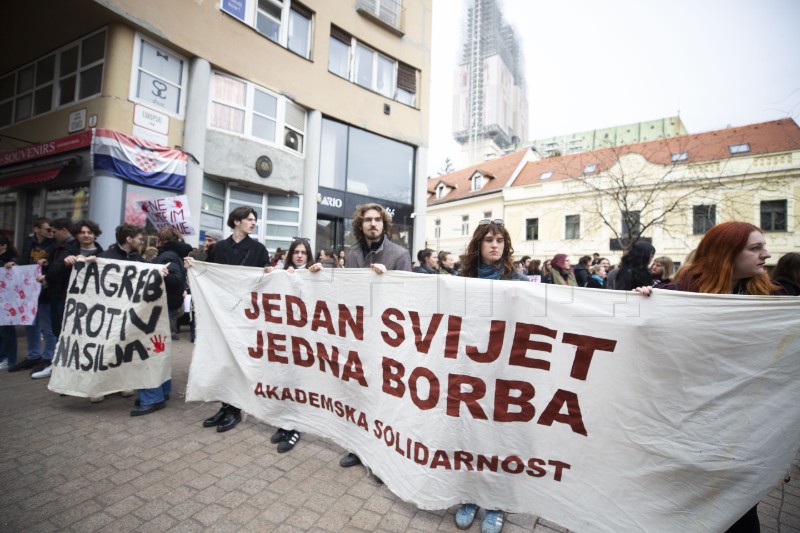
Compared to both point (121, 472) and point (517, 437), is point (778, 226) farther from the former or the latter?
point (121, 472)

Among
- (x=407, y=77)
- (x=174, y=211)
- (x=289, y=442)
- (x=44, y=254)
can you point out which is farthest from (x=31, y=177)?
(x=407, y=77)

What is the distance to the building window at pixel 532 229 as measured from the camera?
88.9ft

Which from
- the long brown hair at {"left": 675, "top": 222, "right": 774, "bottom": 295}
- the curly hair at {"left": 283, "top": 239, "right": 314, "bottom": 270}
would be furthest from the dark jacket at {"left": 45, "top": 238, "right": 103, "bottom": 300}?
the long brown hair at {"left": 675, "top": 222, "right": 774, "bottom": 295}

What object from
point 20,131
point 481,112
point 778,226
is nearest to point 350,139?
point 20,131

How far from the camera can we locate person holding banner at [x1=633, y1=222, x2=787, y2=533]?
70.4 inches

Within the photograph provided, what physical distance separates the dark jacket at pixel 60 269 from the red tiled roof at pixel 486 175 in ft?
92.7

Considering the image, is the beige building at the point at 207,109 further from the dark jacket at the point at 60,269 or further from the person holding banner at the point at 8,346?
the dark jacket at the point at 60,269

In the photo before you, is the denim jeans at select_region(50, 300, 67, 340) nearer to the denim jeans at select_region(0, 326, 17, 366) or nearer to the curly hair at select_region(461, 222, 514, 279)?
the denim jeans at select_region(0, 326, 17, 366)

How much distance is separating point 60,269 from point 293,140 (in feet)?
27.1

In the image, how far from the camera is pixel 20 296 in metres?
4.74

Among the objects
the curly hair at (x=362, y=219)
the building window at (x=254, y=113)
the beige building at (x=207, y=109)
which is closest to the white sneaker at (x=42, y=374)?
the beige building at (x=207, y=109)

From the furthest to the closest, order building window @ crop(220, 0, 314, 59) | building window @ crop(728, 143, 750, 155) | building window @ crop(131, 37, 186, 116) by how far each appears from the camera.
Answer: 1. building window @ crop(728, 143, 750, 155)
2. building window @ crop(220, 0, 314, 59)
3. building window @ crop(131, 37, 186, 116)

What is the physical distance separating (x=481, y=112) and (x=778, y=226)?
74.3 metres

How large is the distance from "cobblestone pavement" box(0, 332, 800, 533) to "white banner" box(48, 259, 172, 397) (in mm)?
368
